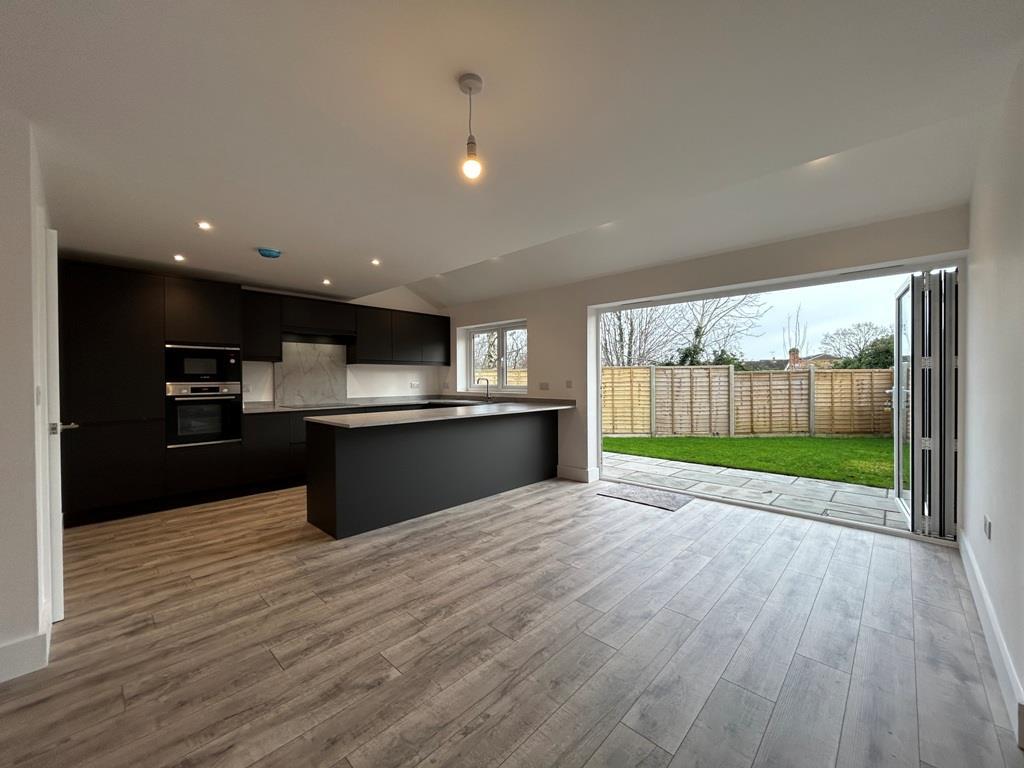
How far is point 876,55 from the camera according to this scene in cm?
146

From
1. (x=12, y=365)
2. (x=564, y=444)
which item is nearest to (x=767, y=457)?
(x=564, y=444)

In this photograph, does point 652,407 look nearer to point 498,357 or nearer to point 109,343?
point 498,357

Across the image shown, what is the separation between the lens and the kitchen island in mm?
3201

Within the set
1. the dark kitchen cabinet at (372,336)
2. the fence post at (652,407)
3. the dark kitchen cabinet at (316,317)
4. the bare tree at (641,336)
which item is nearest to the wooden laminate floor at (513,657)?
the dark kitchen cabinet at (316,317)

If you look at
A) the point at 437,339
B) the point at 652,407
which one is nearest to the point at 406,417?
the point at 437,339

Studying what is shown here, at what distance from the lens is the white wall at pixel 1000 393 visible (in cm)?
155

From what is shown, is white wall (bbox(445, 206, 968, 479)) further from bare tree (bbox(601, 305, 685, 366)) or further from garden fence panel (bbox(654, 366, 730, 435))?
garden fence panel (bbox(654, 366, 730, 435))

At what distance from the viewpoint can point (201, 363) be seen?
13.5 feet

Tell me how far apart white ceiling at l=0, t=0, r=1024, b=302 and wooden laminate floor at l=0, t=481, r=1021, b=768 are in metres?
2.34

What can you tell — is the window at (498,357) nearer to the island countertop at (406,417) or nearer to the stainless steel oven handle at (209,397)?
the island countertop at (406,417)

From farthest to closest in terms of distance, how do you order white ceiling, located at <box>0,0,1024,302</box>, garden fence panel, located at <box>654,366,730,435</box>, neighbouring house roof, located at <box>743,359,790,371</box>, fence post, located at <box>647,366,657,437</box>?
Answer: fence post, located at <box>647,366,657,437</box> < garden fence panel, located at <box>654,366,730,435</box> < neighbouring house roof, located at <box>743,359,790,371</box> < white ceiling, located at <box>0,0,1024,302</box>

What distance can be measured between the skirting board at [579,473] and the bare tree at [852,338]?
4.17m

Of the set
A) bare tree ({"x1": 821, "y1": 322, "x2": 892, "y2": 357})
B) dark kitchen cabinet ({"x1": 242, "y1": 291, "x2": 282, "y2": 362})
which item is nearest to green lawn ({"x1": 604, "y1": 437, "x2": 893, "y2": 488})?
bare tree ({"x1": 821, "y1": 322, "x2": 892, "y2": 357})

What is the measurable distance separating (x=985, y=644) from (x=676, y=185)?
272 cm
